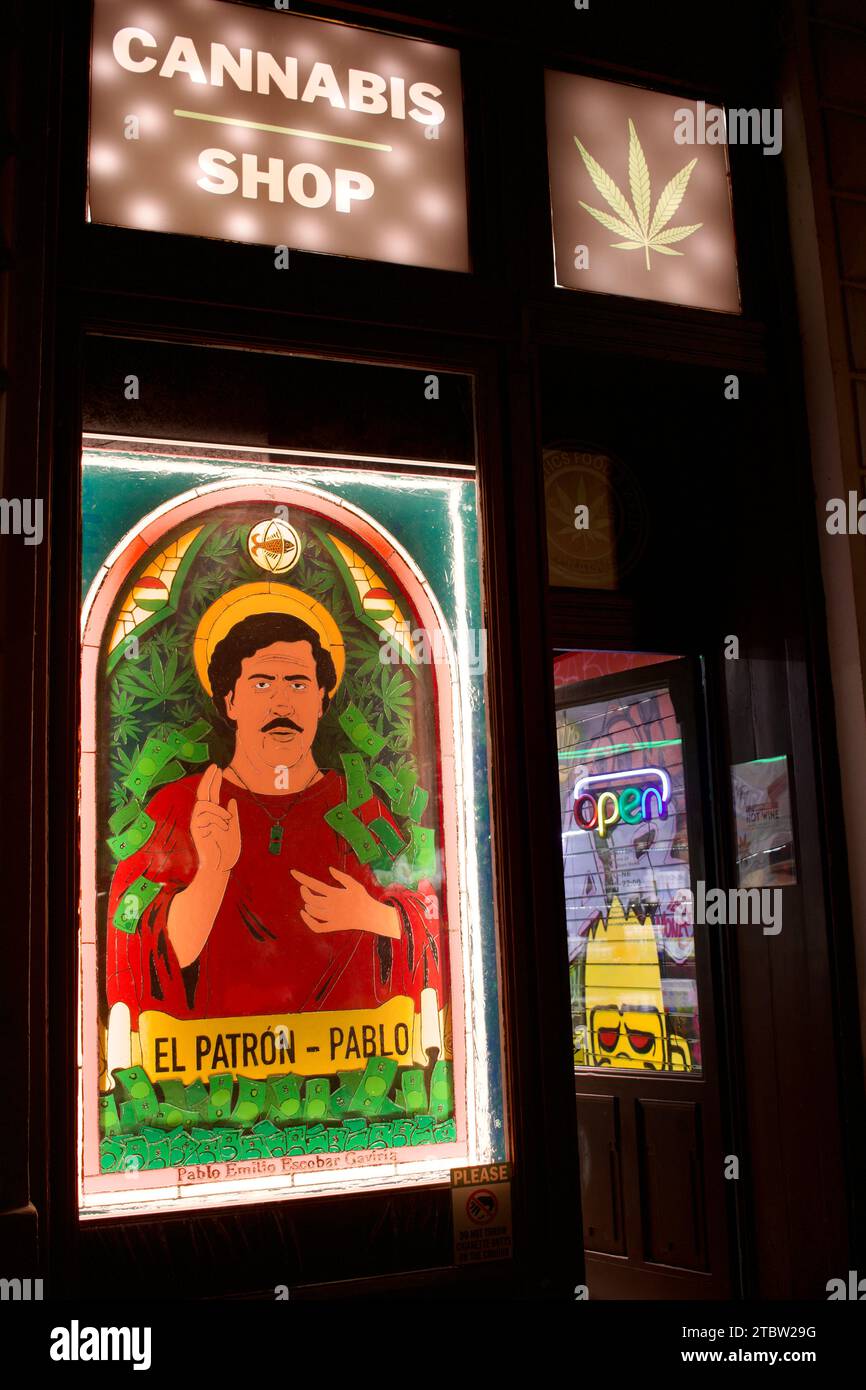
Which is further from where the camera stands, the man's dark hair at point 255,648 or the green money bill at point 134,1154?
the man's dark hair at point 255,648

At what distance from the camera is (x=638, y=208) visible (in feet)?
10.5

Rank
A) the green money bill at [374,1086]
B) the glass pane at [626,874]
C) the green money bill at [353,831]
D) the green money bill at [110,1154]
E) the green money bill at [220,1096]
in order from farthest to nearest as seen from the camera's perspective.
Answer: the glass pane at [626,874], the green money bill at [353,831], the green money bill at [374,1086], the green money bill at [220,1096], the green money bill at [110,1154]

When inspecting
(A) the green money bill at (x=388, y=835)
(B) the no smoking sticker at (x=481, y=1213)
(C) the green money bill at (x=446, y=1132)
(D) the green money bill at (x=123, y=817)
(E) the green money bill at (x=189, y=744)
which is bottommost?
(B) the no smoking sticker at (x=481, y=1213)

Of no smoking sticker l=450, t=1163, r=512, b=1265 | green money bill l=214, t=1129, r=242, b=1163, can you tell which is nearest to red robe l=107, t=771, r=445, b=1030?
green money bill l=214, t=1129, r=242, b=1163

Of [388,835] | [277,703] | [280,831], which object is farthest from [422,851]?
[277,703]

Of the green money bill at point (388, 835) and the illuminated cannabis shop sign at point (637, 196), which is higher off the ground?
the illuminated cannabis shop sign at point (637, 196)

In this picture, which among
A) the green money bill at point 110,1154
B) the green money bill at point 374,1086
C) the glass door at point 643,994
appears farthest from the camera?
Result: the glass door at point 643,994

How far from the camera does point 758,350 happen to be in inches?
129

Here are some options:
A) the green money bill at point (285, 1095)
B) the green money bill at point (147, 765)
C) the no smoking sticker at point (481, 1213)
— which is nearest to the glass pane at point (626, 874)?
the no smoking sticker at point (481, 1213)

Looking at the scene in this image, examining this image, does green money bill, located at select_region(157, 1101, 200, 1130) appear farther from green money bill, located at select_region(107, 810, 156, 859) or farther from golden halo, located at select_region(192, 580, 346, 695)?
golden halo, located at select_region(192, 580, 346, 695)

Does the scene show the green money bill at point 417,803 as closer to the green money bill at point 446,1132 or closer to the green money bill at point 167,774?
the green money bill at point 167,774

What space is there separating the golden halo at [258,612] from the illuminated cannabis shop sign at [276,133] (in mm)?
799

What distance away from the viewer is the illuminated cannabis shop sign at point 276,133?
275 centimetres

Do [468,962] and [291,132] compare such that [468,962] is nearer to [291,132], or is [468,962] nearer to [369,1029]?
[369,1029]
